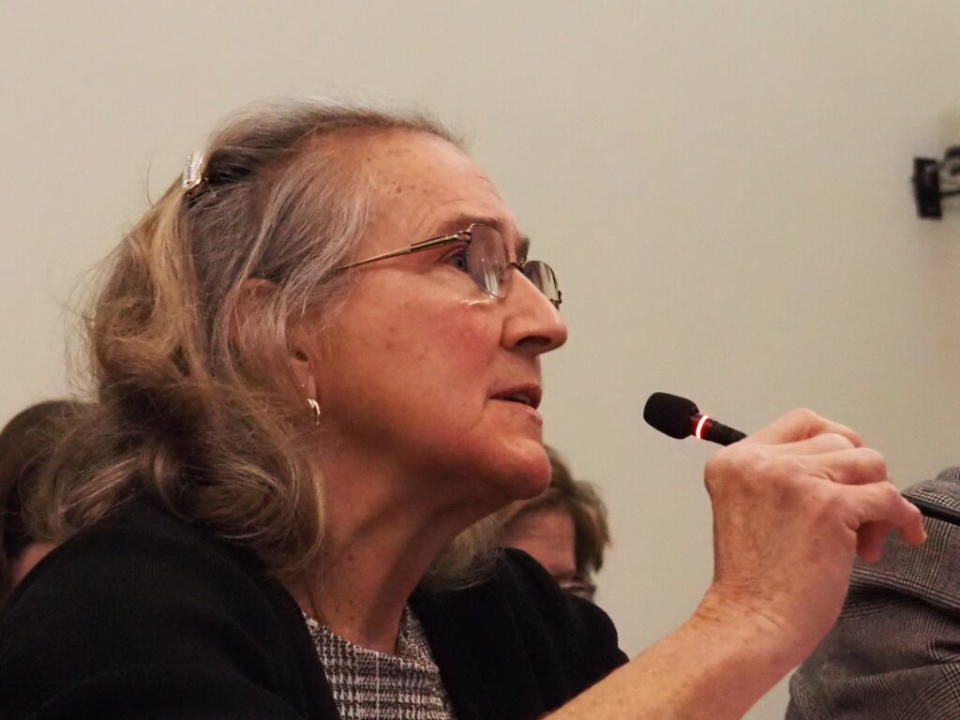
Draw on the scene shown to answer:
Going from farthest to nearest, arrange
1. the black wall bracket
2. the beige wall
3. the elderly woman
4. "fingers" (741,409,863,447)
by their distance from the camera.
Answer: the black wall bracket < the beige wall < "fingers" (741,409,863,447) < the elderly woman

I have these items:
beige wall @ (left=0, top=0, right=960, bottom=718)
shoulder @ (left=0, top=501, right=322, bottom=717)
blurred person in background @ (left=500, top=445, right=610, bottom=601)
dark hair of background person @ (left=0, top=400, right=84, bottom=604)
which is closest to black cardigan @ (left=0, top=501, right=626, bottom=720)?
shoulder @ (left=0, top=501, right=322, bottom=717)

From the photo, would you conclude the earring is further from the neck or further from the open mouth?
the open mouth

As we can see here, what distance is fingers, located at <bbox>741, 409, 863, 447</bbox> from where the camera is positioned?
1.05m

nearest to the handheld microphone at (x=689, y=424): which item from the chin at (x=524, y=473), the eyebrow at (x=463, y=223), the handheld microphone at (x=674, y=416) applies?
the handheld microphone at (x=674, y=416)

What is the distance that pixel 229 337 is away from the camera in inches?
48.0

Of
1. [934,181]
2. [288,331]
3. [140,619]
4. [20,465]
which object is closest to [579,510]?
[20,465]

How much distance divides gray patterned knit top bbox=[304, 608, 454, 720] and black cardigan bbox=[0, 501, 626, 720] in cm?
3

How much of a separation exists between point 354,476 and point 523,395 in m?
0.17

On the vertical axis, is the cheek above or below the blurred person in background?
above

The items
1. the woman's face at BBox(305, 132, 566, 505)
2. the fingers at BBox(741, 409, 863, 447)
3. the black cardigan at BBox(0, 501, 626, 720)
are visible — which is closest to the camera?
the black cardigan at BBox(0, 501, 626, 720)

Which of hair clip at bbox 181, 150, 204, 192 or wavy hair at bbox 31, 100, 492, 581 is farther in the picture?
hair clip at bbox 181, 150, 204, 192

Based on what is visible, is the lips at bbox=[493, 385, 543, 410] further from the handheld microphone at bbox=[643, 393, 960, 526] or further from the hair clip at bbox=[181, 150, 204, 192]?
the hair clip at bbox=[181, 150, 204, 192]

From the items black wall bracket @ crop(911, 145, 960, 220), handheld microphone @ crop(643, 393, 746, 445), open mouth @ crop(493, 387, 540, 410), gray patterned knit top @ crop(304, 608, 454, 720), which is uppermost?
handheld microphone @ crop(643, 393, 746, 445)

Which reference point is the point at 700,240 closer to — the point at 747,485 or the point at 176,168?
→ the point at 176,168
